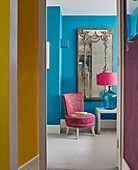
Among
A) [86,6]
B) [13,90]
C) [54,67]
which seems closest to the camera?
[13,90]

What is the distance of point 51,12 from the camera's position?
448 centimetres

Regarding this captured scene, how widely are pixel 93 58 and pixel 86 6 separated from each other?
1225mm

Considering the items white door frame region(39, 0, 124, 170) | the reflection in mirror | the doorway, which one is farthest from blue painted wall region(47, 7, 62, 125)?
white door frame region(39, 0, 124, 170)

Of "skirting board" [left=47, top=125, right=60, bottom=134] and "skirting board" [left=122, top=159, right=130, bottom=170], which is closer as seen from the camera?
"skirting board" [left=122, top=159, right=130, bottom=170]

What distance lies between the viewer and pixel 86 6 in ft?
14.5

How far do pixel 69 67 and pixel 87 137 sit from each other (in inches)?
70.5

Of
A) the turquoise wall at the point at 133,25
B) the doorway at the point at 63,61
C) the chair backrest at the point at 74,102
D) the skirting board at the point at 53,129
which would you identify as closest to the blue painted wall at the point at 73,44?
the doorway at the point at 63,61

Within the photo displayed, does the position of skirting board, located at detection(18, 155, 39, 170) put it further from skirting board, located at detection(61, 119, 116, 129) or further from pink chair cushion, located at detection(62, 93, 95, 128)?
skirting board, located at detection(61, 119, 116, 129)

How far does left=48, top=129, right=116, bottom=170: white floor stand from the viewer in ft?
8.68

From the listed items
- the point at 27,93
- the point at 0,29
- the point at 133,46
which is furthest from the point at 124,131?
the point at 0,29

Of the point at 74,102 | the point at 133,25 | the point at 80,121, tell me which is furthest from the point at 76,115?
the point at 133,25

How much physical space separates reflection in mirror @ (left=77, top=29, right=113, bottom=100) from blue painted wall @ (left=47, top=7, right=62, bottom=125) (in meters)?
0.69

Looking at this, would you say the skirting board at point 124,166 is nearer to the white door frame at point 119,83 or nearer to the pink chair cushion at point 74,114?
the white door frame at point 119,83

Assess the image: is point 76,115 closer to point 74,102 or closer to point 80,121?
point 80,121
